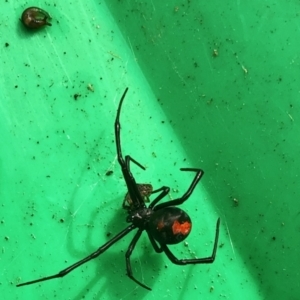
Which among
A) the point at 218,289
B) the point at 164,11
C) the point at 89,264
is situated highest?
the point at 164,11

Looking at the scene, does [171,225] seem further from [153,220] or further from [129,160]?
[129,160]

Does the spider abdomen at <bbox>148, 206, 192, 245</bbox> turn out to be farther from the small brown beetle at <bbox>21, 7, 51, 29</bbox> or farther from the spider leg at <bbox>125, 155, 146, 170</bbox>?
the small brown beetle at <bbox>21, 7, 51, 29</bbox>

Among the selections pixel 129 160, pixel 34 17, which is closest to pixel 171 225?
pixel 129 160

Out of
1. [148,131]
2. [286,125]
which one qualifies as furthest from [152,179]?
[286,125]

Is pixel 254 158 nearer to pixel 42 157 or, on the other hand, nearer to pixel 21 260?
pixel 42 157

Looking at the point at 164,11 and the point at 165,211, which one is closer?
the point at 165,211

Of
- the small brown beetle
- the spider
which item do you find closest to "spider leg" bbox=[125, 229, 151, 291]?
the spider

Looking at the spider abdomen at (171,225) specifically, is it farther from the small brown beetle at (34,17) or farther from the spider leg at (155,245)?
the small brown beetle at (34,17)

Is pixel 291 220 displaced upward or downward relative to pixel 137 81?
downward
